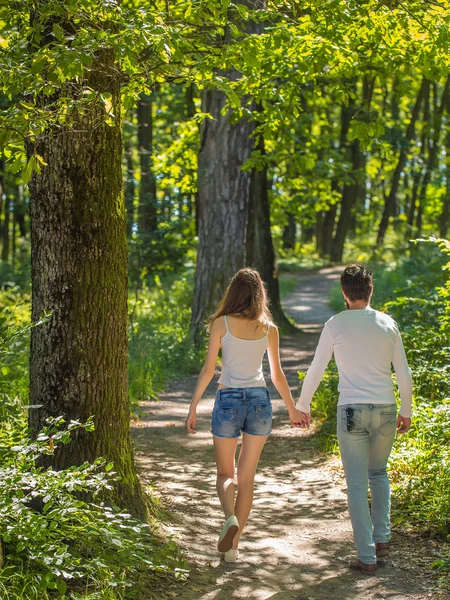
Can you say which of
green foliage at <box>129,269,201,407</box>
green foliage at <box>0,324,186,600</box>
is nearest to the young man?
green foliage at <box>0,324,186,600</box>

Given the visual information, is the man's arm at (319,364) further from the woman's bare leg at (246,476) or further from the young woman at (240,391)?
the woman's bare leg at (246,476)

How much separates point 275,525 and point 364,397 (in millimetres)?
1826

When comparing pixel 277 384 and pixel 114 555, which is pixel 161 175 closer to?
pixel 277 384

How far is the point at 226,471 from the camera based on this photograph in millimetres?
5254

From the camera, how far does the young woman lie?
5.20 metres

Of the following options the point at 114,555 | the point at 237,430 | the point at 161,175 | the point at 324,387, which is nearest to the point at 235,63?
the point at 237,430

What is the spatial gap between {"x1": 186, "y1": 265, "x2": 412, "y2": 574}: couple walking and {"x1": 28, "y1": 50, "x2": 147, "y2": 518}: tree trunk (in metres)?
0.70

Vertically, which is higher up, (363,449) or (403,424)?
(403,424)

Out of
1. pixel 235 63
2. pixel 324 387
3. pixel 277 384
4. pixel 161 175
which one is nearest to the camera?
pixel 277 384

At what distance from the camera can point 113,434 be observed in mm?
5289

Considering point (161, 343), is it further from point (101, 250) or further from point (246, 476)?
point (101, 250)

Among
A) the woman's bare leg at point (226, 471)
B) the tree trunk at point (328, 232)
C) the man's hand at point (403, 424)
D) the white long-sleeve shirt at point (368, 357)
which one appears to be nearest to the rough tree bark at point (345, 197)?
the tree trunk at point (328, 232)

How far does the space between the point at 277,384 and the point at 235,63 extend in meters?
2.59

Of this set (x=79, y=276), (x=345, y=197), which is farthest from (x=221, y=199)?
(x=345, y=197)
